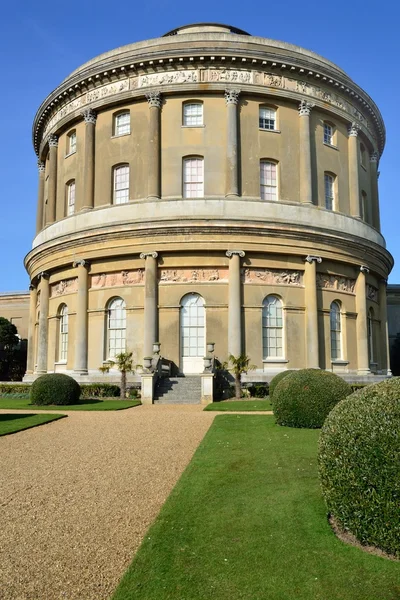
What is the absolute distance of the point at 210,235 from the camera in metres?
23.6

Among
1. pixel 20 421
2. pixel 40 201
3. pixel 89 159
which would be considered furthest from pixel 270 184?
pixel 20 421

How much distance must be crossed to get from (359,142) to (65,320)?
1843cm

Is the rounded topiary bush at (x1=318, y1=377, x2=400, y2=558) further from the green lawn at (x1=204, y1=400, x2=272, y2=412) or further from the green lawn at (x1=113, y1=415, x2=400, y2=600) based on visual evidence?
the green lawn at (x1=204, y1=400, x2=272, y2=412)

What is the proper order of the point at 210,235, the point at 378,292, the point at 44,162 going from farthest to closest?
the point at 44,162, the point at 378,292, the point at 210,235

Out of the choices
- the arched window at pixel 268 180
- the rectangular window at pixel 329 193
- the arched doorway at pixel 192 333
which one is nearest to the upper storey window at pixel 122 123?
the arched window at pixel 268 180

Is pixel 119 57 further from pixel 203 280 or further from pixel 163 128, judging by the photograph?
pixel 203 280

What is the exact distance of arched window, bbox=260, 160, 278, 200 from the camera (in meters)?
25.6

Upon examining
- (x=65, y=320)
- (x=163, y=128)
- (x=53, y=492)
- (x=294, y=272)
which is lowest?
(x=53, y=492)

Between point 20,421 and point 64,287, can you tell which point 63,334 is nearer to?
point 64,287

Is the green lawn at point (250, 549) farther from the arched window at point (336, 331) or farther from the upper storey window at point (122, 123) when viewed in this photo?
the upper storey window at point (122, 123)

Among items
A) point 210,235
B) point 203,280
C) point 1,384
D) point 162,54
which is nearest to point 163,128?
point 162,54

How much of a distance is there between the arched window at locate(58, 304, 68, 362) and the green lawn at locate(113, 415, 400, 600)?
2014 centimetres

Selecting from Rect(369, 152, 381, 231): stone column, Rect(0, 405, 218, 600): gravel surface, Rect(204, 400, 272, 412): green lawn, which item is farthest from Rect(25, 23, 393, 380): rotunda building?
Rect(0, 405, 218, 600): gravel surface

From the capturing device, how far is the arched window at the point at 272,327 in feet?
78.9
